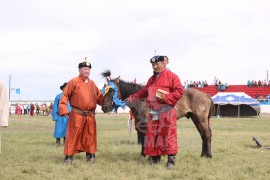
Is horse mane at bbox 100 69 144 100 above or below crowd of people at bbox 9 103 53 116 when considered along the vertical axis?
above

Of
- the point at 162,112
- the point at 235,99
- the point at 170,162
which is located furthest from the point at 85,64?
the point at 235,99

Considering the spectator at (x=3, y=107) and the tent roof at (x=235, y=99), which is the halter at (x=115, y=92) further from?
the tent roof at (x=235, y=99)

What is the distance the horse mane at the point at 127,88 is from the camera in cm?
855

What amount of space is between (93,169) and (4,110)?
2.17 metres

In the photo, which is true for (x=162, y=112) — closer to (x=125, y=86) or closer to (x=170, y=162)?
(x=170, y=162)

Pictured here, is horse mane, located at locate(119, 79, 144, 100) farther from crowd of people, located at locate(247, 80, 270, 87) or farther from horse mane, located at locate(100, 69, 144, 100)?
crowd of people, located at locate(247, 80, 270, 87)

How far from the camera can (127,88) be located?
8.60 metres

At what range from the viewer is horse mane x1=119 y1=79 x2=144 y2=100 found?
8.55 metres

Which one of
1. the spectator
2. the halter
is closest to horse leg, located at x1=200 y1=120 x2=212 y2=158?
the halter

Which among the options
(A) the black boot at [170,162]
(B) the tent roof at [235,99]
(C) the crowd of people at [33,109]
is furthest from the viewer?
(C) the crowd of people at [33,109]

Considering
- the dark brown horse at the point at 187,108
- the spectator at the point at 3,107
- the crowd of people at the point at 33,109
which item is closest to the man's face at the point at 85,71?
the dark brown horse at the point at 187,108

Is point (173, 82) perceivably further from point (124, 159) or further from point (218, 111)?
point (218, 111)

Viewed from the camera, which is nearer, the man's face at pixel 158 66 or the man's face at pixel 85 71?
the man's face at pixel 158 66

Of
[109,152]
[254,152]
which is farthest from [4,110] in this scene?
[254,152]
